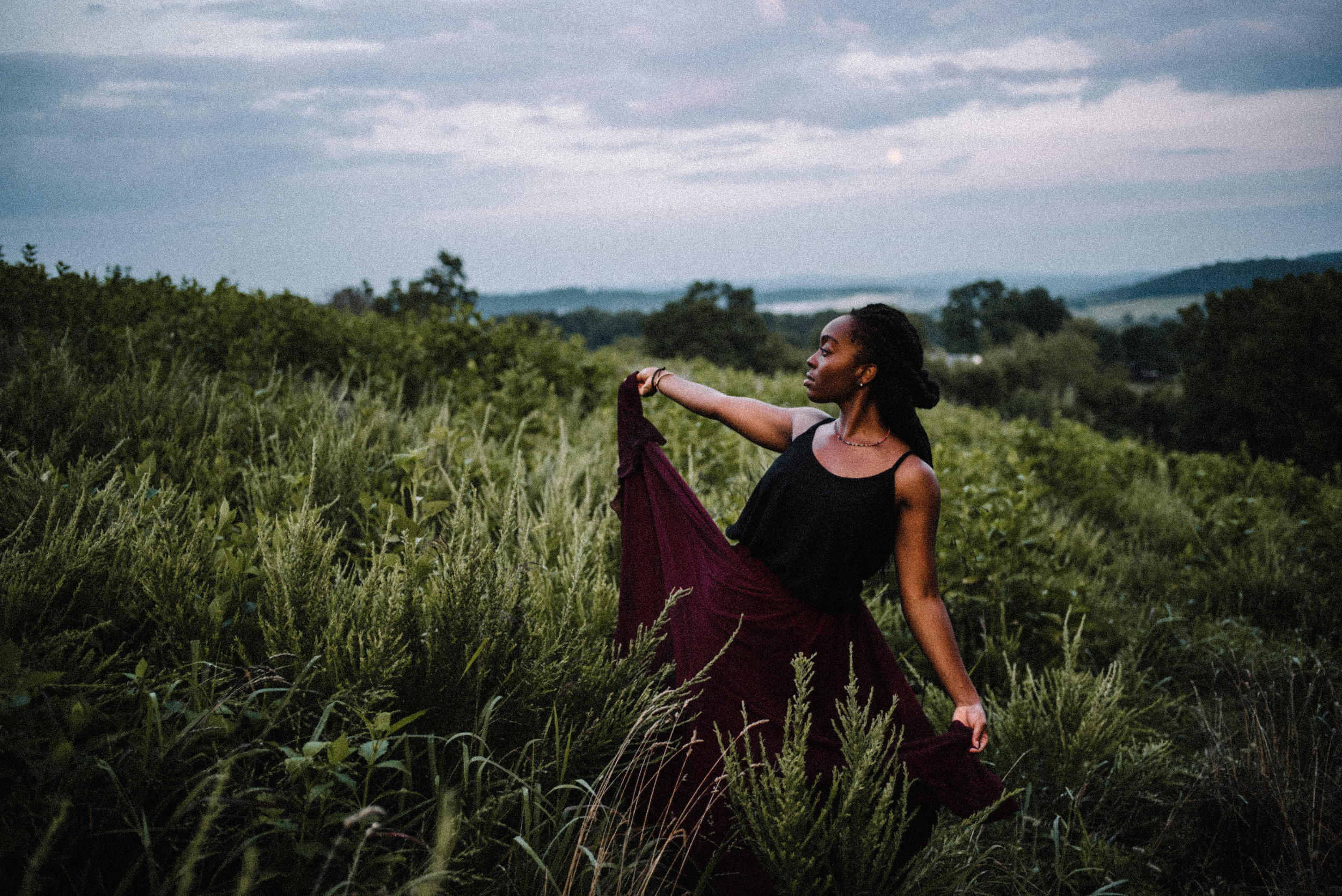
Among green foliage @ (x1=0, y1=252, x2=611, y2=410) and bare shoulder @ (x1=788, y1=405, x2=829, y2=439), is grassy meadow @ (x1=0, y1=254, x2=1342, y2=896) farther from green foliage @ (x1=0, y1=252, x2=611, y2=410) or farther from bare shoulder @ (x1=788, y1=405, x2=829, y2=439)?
bare shoulder @ (x1=788, y1=405, x2=829, y2=439)

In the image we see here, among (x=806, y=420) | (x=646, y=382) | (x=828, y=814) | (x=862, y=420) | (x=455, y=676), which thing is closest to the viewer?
(x=828, y=814)

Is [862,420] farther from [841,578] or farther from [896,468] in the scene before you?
[841,578]

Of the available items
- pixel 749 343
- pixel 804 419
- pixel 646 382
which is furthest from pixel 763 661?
pixel 749 343

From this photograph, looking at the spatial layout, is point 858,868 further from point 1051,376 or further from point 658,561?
point 1051,376

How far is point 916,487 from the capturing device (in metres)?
2.23

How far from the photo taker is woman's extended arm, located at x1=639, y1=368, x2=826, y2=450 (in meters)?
2.67

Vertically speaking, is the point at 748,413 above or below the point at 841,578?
above

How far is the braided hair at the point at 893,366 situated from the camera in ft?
7.62

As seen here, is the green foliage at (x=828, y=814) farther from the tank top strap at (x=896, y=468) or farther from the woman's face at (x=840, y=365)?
the woman's face at (x=840, y=365)

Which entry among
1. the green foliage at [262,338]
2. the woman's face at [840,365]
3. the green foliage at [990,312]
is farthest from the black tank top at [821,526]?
the green foliage at [990,312]

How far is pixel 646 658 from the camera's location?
2.51 m

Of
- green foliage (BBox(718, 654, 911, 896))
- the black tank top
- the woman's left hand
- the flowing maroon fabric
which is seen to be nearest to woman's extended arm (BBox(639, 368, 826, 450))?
the black tank top

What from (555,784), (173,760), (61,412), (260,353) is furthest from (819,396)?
(260,353)

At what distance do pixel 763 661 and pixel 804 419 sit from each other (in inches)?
34.9
